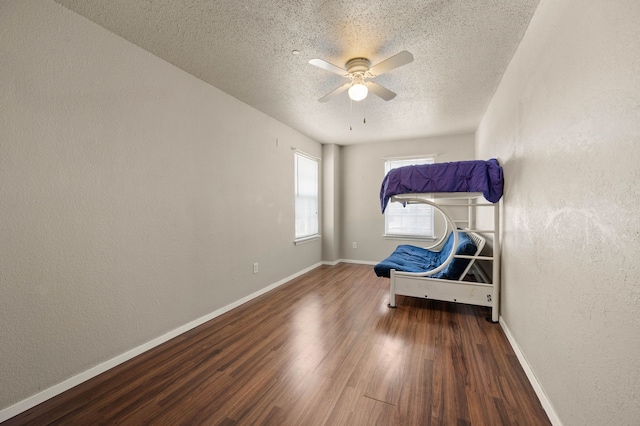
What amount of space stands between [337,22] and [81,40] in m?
1.74

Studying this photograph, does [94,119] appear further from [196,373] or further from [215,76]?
[196,373]

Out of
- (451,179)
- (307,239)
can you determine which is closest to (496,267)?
(451,179)

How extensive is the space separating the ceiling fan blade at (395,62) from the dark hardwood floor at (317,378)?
87.8 inches

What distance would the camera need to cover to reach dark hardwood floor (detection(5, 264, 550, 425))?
4.77ft

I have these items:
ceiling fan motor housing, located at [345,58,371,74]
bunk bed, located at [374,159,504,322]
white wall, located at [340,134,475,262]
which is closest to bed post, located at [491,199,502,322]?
bunk bed, located at [374,159,504,322]

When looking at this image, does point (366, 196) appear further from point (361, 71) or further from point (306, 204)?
point (361, 71)

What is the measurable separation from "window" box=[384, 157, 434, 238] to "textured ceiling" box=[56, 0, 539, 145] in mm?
1906

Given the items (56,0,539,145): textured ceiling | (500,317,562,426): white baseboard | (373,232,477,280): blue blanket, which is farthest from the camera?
(373,232,477,280): blue blanket

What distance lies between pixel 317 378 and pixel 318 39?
8.07 feet

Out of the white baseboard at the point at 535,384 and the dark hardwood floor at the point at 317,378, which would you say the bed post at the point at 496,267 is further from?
→ the white baseboard at the point at 535,384

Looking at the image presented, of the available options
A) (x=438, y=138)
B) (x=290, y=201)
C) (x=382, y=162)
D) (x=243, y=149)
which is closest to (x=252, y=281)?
(x=290, y=201)

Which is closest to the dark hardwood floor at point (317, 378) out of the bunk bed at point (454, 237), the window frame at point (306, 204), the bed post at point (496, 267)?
the bed post at point (496, 267)

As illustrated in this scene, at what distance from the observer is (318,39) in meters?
1.97

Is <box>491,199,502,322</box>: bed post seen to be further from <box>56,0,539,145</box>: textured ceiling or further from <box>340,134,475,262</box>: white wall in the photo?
<box>340,134,475,262</box>: white wall
